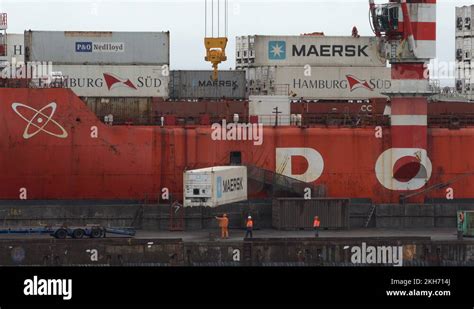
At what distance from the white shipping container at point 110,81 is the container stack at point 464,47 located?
28.3 meters

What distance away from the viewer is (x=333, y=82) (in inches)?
2566

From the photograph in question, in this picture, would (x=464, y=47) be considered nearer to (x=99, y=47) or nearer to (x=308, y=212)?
(x=99, y=47)

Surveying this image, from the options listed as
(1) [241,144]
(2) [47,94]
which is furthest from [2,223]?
(1) [241,144]

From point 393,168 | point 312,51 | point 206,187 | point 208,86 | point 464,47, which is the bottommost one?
point 206,187

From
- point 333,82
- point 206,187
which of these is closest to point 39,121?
point 206,187

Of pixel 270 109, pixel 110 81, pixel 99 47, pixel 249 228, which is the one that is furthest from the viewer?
pixel 99 47

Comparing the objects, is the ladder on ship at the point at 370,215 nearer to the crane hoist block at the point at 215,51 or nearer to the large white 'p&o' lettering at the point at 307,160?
the large white 'p&o' lettering at the point at 307,160

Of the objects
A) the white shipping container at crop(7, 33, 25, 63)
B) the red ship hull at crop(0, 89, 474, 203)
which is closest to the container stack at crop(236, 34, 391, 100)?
the red ship hull at crop(0, 89, 474, 203)

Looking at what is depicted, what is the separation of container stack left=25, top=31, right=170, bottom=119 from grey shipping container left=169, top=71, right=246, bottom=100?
2773 mm

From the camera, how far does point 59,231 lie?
169ft

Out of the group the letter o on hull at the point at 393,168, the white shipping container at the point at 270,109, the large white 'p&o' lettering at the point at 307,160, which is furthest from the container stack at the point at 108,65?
the letter o on hull at the point at 393,168

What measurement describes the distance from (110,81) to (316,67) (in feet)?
33.5
